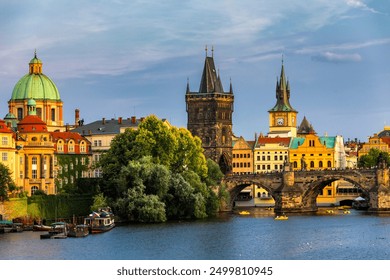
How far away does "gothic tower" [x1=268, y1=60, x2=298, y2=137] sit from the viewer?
388 ft

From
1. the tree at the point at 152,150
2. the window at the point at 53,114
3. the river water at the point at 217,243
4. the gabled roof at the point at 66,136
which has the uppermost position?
the window at the point at 53,114

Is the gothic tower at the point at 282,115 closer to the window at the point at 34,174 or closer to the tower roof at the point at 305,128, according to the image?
the tower roof at the point at 305,128

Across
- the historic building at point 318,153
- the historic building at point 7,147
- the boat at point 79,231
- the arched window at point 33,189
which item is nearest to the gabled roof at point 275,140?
the historic building at point 318,153

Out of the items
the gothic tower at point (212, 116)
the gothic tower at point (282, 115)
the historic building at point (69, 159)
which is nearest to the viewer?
the historic building at point (69, 159)

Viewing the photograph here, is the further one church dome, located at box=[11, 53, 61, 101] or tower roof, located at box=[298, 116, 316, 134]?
tower roof, located at box=[298, 116, 316, 134]

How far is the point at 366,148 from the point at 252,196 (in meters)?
17.1

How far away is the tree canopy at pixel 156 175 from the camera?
6531cm

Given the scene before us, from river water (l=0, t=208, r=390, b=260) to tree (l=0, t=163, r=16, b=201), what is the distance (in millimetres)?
2982

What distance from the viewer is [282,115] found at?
11919 centimetres

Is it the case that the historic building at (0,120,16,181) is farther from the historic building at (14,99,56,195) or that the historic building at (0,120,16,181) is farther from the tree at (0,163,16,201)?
the tree at (0,163,16,201)

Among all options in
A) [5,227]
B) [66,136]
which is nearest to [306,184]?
[66,136]

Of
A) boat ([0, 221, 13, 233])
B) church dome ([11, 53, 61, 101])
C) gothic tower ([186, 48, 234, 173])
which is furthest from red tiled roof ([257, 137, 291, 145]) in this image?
boat ([0, 221, 13, 233])

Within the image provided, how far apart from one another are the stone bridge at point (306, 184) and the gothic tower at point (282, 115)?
32.0 m

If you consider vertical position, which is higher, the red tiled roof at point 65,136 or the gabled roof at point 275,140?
the gabled roof at point 275,140
